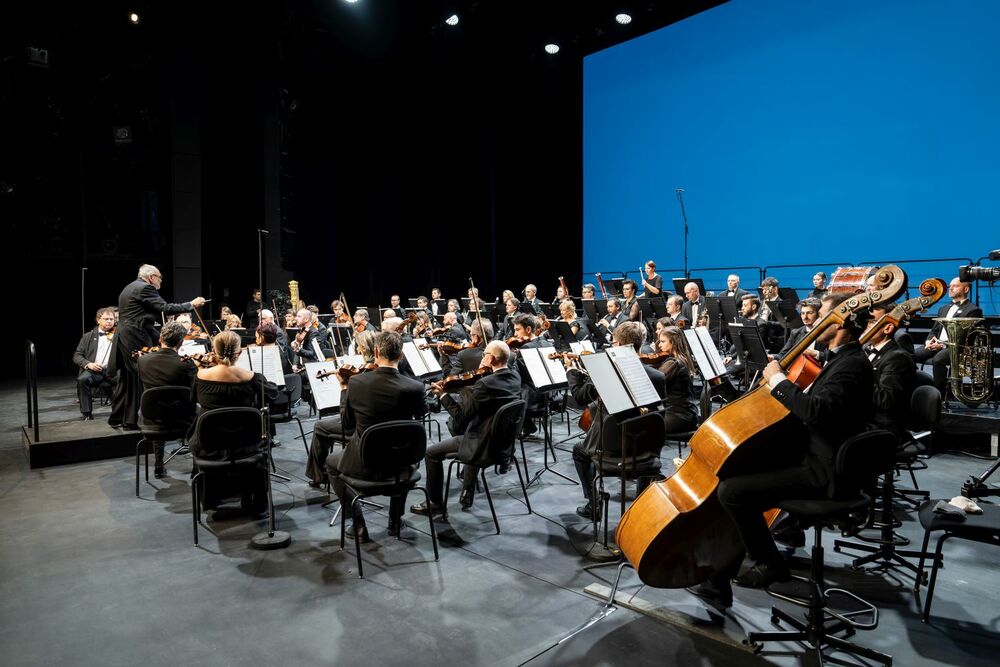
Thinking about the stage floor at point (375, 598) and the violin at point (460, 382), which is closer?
the stage floor at point (375, 598)

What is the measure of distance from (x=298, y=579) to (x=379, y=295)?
1225 cm

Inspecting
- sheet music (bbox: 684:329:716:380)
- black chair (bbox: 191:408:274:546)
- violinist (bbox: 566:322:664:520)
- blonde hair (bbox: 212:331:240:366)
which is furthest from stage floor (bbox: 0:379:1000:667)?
sheet music (bbox: 684:329:716:380)

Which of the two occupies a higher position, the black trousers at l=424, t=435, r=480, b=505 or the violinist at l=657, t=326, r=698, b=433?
the violinist at l=657, t=326, r=698, b=433

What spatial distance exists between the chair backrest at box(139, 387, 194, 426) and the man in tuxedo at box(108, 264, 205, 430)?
6.25 ft

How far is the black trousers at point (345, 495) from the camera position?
4.20 meters

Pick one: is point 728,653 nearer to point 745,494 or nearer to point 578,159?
point 745,494

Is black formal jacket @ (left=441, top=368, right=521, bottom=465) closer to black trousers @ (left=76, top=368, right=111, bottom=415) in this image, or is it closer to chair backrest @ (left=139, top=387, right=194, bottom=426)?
chair backrest @ (left=139, top=387, right=194, bottom=426)

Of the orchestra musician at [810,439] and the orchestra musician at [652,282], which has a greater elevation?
the orchestra musician at [652,282]

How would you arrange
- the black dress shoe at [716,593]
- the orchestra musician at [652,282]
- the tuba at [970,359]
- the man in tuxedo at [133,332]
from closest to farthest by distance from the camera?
1. the black dress shoe at [716,593]
2. the tuba at [970,359]
3. the man in tuxedo at [133,332]
4. the orchestra musician at [652,282]

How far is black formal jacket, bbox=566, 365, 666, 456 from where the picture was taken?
439 cm

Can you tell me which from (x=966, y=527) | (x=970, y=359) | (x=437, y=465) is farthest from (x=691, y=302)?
(x=966, y=527)

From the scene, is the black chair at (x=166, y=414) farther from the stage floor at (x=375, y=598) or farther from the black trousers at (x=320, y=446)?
the black trousers at (x=320, y=446)

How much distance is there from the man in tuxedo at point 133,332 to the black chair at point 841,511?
6.17 meters

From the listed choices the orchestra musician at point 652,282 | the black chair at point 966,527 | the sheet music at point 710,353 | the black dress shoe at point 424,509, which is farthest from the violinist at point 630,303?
the black chair at point 966,527
